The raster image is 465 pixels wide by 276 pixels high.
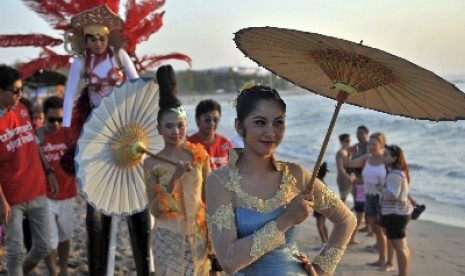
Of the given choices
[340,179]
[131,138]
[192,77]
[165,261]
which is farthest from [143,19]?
[192,77]

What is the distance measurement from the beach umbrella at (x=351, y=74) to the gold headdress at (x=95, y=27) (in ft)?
9.45

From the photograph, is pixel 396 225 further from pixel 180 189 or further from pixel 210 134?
pixel 180 189

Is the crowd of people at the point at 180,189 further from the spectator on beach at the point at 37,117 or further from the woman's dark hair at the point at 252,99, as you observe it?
the spectator on beach at the point at 37,117

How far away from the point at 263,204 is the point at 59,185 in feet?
13.7

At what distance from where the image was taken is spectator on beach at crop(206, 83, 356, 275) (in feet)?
8.48

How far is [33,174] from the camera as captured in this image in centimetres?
533

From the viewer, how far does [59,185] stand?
6484 mm

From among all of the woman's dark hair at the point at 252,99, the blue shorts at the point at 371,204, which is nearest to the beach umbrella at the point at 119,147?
the woman's dark hair at the point at 252,99

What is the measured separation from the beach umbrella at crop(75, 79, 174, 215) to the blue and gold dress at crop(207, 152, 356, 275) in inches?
85.9

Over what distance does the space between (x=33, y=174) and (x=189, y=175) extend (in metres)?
1.35

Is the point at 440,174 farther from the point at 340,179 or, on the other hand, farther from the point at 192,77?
the point at 192,77

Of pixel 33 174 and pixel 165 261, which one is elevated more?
pixel 33 174

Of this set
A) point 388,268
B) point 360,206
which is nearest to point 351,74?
point 388,268

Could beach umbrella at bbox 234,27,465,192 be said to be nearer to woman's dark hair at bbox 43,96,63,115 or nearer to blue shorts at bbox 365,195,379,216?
woman's dark hair at bbox 43,96,63,115
